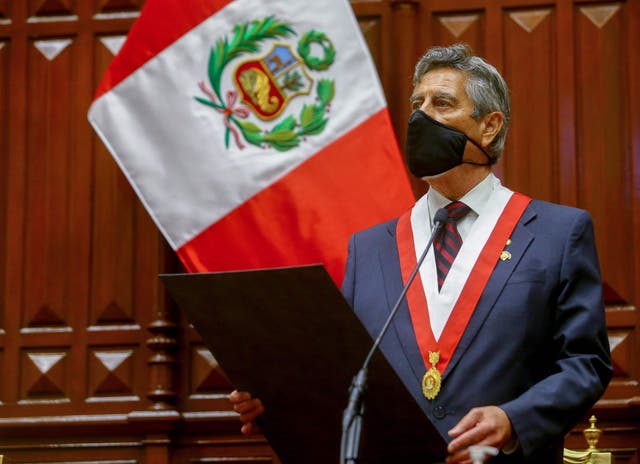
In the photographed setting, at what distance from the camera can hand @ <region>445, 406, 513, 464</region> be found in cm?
210

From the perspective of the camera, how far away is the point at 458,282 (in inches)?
97.3

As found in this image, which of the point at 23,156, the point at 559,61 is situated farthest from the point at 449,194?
the point at 23,156

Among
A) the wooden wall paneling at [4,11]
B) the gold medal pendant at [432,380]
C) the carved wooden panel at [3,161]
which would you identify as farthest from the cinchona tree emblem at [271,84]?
the gold medal pendant at [432,380]

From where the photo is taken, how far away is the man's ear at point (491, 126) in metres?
2.69

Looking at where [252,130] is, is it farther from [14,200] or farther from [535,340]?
[535,340]

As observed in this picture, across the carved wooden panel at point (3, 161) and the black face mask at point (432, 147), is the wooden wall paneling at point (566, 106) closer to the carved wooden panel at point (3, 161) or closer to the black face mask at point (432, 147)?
the black face mask at point (432, 147)

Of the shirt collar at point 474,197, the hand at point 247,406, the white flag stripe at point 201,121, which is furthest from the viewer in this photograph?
the white flag stripe at point 201,121

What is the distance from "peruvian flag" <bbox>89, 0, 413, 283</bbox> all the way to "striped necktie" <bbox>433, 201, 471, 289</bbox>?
1495 mm

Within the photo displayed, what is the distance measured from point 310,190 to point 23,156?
129 cm

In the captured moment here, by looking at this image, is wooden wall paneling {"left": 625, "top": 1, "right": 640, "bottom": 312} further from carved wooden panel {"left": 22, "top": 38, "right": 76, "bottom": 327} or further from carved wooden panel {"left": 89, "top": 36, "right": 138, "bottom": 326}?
carved wooden panel {"left": 22, "top": 38, "right": 76, "bottom": 327}

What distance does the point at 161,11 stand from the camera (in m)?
4.41

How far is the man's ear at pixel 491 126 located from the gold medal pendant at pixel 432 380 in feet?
1.83

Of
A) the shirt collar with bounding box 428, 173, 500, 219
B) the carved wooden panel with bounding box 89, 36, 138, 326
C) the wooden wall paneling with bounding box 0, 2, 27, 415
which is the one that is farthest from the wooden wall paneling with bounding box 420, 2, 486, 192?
the shirt collar with bounding box 428, 173, 500, 219

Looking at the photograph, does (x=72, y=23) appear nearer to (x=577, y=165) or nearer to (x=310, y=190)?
(x=310, y=190)
